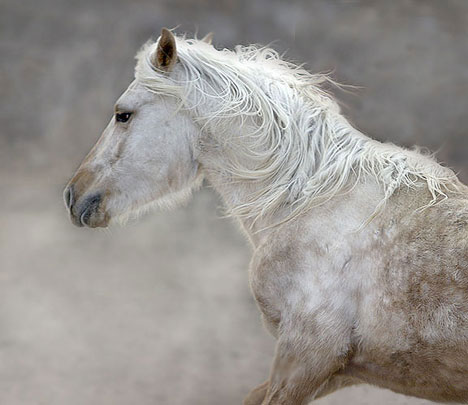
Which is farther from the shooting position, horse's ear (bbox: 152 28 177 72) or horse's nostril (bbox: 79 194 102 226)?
horse's nostril (bbox: 79 194 102 226)

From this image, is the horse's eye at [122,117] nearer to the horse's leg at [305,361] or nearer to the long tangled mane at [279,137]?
the long tangled mane at [279,137]

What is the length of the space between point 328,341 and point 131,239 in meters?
3.06

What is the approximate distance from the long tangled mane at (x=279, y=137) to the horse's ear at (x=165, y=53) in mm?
31

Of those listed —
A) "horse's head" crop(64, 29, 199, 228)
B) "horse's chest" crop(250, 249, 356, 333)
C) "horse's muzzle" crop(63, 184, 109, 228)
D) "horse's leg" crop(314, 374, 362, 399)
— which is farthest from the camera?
"horse's muzzle" crop(63, 184, 109, 228)

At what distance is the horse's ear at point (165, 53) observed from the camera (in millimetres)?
1898

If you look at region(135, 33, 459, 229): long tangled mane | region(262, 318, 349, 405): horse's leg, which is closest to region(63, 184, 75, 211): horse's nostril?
region(135, 33, 459, 229): long tangled mane

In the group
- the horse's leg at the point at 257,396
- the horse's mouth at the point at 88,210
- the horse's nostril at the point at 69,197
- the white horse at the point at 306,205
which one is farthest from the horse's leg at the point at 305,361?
the horse's nostril at the point at 69,197

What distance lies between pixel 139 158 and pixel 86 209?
0.27m

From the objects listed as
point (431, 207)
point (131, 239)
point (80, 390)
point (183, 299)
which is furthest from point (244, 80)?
point (131, 239)

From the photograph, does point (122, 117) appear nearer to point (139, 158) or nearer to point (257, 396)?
point (139, 158)

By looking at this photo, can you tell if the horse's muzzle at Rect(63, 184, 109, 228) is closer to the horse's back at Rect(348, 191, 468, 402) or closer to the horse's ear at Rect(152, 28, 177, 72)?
the horse's ear at Rect(152, 28, 177, 72)

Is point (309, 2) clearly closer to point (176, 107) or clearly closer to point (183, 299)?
point (183, 299)

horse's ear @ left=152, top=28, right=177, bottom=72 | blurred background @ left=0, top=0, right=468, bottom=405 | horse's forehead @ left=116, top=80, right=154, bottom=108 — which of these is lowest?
blurred background @ left=0, top=0, right=468, bottom=405

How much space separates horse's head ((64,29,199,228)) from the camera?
6.53ft
